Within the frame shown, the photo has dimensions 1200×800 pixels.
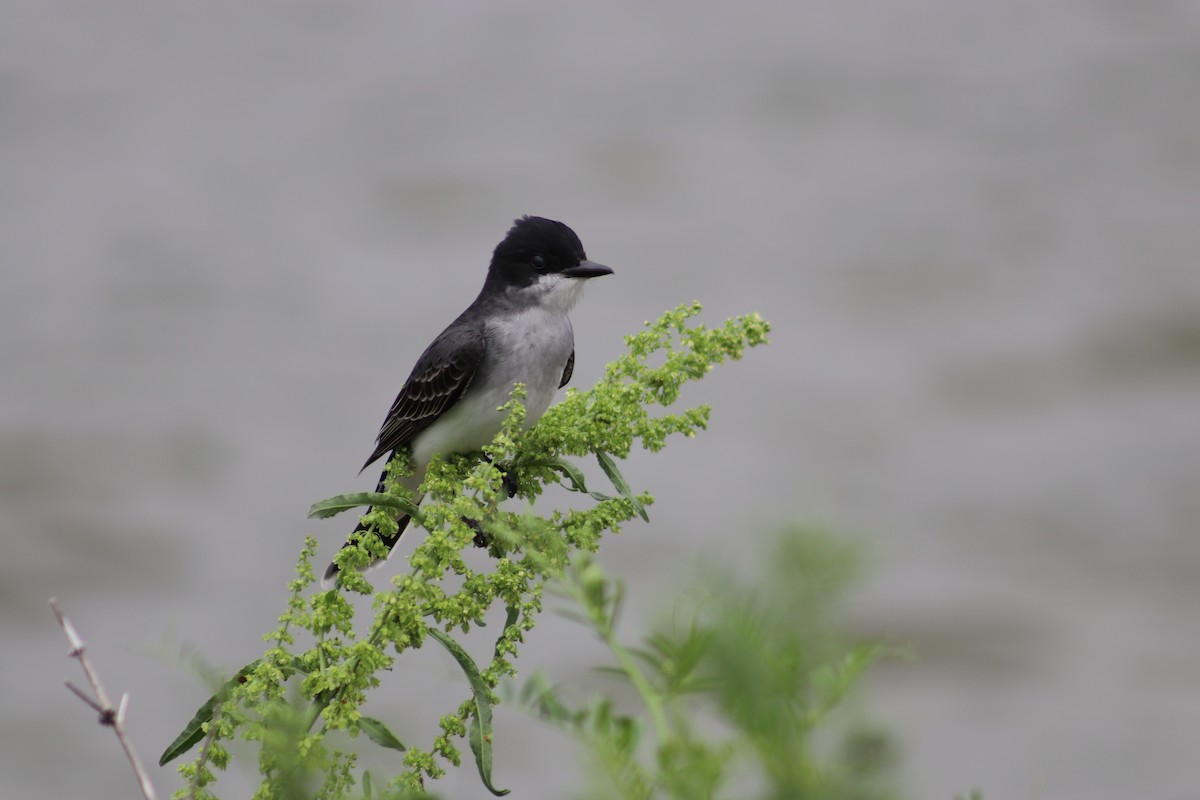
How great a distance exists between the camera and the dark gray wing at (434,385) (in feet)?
13.2

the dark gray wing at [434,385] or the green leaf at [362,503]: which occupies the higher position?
the dark gray wing at [434,385]

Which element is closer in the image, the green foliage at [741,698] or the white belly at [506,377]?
the green foliage at [741,698]

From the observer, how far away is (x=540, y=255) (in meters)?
4.39

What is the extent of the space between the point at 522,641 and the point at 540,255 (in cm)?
305

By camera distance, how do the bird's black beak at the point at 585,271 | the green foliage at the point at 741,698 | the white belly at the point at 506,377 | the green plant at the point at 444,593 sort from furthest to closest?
the bird's black beak at the point at 585,271, the white belly at the point at 506,377, the green plant at the point at 444,593, the green foliage at the point at 741,698

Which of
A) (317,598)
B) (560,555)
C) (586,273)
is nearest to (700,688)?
(560,555)

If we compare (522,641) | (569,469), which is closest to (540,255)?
(569,469)

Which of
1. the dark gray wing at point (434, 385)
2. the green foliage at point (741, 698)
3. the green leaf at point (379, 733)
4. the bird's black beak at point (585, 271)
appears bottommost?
the green foliage at point (741, 698)

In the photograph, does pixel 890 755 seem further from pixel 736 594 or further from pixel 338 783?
pixel 338 783

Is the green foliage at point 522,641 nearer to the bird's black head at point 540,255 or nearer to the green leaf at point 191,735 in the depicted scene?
the green leaf at point 191,735

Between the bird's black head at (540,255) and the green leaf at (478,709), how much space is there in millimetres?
2922

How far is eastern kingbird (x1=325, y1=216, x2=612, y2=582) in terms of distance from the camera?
397 cm

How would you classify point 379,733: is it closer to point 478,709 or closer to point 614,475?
point 478,709

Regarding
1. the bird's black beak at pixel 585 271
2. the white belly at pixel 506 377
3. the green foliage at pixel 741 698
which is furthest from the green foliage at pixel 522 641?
the bird's black beak at pixel 585 271
